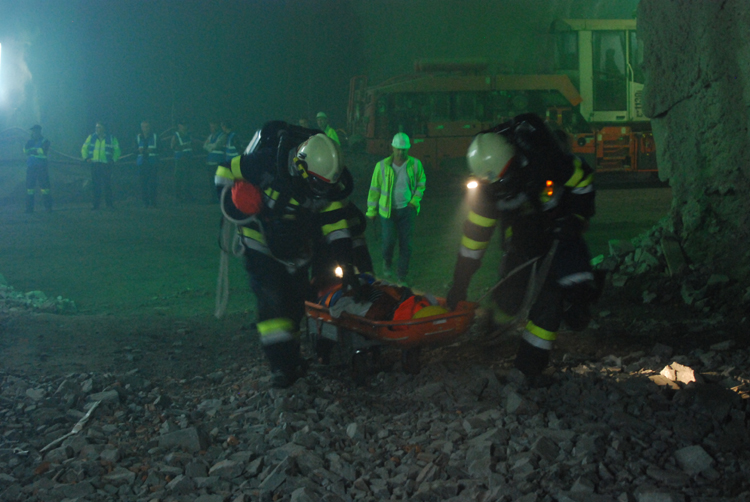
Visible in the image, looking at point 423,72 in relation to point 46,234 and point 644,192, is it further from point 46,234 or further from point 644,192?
point 46,234

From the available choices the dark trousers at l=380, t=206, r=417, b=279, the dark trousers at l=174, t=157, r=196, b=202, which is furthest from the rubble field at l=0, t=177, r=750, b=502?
the dark trousers at l=174, t=157, r=196, b=202

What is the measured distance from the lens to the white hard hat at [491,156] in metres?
3.77

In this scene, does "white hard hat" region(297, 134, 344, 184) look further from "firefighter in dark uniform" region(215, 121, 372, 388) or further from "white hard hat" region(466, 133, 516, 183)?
"white hard hat" region(466, 133, 516, 183)

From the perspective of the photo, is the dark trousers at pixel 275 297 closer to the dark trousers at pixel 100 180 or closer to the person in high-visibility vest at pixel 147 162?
the person in high-visibility vest at pixel 147 162

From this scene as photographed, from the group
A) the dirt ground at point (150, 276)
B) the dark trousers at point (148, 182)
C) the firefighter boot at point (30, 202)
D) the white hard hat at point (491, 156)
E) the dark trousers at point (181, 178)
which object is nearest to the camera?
the white hard hat at point (491, 156)

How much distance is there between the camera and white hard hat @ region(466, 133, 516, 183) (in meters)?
3.77

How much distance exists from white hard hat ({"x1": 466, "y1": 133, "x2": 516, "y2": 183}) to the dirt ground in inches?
62.1

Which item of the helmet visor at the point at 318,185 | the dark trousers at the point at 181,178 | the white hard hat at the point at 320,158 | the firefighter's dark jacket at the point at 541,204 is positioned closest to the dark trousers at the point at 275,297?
the helmet visor at the point at 318,185

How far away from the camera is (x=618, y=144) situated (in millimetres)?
16312

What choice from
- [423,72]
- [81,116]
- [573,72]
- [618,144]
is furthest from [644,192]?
[81,116]

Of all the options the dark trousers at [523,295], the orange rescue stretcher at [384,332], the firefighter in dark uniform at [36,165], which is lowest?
the orange rescue stretcher at [384,332]

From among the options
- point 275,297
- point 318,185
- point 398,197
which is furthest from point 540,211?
point 398,197

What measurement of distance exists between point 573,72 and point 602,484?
1588cm

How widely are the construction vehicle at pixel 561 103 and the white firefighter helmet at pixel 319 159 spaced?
12588mm
